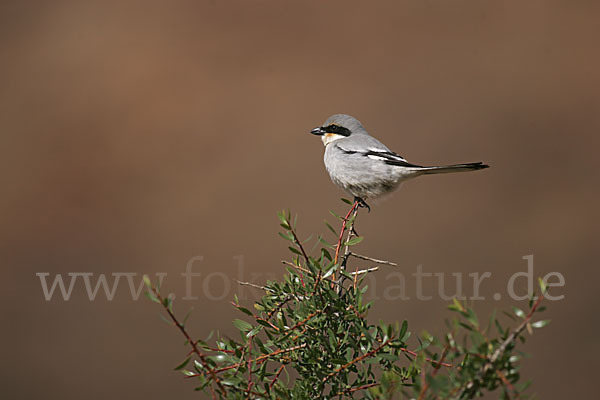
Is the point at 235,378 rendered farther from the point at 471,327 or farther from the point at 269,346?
the point at 471,327

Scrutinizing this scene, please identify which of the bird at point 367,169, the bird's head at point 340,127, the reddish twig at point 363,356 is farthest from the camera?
the bird's head at point 340,127

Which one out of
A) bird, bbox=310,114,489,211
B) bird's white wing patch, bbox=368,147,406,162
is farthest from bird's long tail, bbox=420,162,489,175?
bird's white wing patch, bbox=368,147,406,162

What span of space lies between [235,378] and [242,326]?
12 centimetres

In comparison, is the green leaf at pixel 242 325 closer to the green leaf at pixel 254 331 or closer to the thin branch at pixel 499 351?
the green leaf at pixel 254 331

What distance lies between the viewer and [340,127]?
1.94m

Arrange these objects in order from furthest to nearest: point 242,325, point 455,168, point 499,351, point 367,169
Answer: point 367,169, point 455,168, point 242,325, point 499,351

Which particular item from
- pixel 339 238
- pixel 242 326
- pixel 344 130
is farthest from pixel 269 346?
pixel 344 130

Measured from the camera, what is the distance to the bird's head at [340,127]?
192cm

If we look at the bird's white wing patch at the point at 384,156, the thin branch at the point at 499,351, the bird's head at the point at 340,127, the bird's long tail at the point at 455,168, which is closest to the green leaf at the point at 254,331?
the thin branch at the point at 499,351

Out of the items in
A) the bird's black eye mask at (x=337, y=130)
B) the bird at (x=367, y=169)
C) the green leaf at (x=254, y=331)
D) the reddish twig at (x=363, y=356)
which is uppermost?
the bird's black eye mask at (x=337, y=130)

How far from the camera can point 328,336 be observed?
88 centimetres

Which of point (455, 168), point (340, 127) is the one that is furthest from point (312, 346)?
point (340, 127)

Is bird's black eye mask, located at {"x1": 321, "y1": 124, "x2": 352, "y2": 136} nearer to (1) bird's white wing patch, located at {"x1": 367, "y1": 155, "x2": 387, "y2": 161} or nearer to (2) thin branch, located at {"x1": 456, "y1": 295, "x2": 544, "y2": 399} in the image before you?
(1) bird's white wing patch, located at {"x1": 367, "y1": 155, "x2": 387, "y2": 161}

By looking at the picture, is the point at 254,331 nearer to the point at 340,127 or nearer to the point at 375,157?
the point at 375,157
